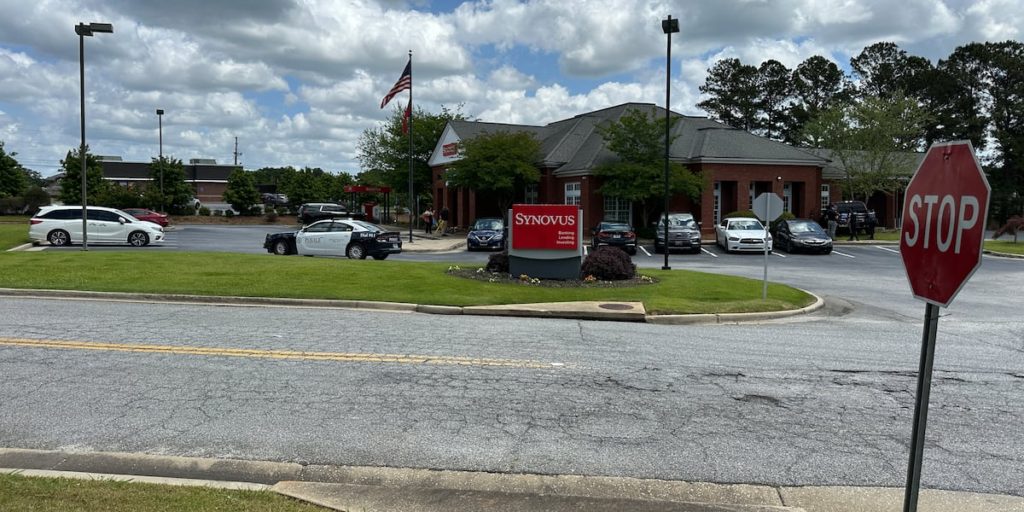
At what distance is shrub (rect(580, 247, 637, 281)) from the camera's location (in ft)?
56.5

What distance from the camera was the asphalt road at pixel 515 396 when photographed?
527 cm

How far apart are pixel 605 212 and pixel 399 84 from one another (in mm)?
15088

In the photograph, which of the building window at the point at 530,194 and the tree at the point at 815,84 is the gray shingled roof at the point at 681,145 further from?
the tree at the point at 815,84

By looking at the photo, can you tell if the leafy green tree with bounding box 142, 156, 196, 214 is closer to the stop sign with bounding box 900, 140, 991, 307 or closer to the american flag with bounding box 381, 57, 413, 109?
the american flag with bounding box 381, 57, 413, 109

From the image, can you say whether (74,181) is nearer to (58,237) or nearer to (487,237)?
(58,237)

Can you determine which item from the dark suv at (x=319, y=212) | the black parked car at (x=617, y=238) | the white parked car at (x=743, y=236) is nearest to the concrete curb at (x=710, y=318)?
the black parked car at (x=617, y=238)

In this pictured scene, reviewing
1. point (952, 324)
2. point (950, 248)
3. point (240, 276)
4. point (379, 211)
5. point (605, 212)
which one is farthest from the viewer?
point (379, 211)

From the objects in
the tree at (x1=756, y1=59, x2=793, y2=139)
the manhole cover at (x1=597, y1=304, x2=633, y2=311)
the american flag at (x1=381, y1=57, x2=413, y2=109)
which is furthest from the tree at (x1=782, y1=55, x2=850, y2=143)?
the manhole cover at (x1=597, y1=304, x2=633, y2=311)

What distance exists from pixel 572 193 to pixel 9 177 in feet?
158

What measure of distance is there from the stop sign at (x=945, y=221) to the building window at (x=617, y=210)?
37.9 metres

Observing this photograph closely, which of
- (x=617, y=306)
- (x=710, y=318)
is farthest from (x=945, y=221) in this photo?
(x=617, y=306)

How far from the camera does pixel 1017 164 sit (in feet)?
203

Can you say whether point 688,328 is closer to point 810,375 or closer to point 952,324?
point 810,375

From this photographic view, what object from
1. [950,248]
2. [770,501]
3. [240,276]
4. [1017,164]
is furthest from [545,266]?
[1017,164]
